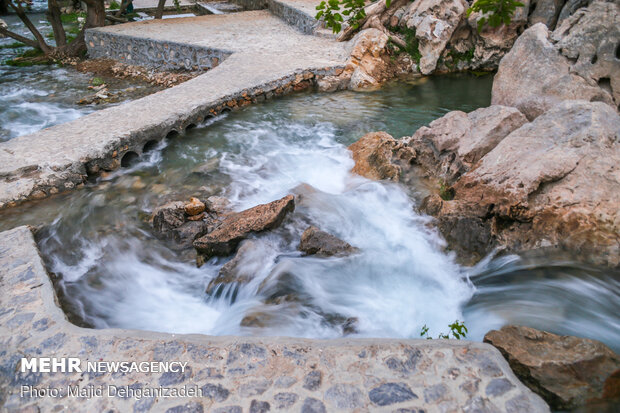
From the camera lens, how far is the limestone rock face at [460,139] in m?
5.56

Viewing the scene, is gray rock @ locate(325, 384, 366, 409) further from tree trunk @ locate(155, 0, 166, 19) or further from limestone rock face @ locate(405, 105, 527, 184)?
tree trunk @ locate(155, 0, 166, 19)

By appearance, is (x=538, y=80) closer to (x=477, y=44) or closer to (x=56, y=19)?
(x=477, y=44)

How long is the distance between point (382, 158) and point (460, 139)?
1094 mm

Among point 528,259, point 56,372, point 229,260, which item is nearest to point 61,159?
point 229,260

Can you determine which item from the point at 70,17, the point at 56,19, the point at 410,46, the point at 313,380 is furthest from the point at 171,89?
the point at 70,17

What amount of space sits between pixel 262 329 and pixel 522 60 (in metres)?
5.63

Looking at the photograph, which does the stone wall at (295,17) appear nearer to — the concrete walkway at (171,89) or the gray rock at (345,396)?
the concrete walkway at (171,89)

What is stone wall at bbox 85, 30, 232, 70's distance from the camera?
11023mm

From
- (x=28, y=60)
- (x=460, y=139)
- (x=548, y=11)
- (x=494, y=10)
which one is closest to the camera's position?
(x=460, y=139)

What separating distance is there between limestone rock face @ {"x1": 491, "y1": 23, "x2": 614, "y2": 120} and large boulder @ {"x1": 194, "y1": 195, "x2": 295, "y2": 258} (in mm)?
3830

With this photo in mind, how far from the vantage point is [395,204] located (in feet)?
18.6

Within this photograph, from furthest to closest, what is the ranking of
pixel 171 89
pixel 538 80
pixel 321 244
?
pixel 171 89 → pixel 538 80 → pixel 321 244

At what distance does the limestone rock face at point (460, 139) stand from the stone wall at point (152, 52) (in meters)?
6.40

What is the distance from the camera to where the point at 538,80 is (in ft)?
20.5
